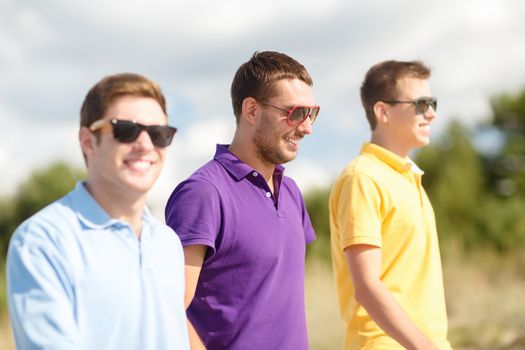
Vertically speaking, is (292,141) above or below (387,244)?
above

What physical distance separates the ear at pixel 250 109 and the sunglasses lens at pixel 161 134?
1133 mm

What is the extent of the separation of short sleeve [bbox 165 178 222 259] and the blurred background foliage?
28.0ft

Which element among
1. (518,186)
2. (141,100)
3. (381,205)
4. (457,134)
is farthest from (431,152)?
(141,100)

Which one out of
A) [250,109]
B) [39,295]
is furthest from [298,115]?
[39,295]

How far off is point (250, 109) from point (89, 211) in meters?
1.43

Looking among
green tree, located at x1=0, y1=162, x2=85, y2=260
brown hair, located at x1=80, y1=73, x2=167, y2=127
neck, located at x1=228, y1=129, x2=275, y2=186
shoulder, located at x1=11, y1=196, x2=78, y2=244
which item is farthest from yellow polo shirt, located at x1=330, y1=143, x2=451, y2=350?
green tree, located at x1=0, y1=162, x2=85, y2=260

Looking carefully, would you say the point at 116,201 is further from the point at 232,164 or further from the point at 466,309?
the point at 466,309

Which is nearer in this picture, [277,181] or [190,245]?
[190,245]

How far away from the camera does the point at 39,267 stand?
8.36 ft

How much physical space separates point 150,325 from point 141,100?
690mm

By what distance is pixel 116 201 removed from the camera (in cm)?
278

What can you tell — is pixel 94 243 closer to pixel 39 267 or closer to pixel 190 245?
pixel 39 267

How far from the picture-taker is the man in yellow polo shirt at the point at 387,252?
398 cm

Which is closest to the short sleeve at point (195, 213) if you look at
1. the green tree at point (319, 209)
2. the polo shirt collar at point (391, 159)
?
the polo shirt collar at point (391, 159)
